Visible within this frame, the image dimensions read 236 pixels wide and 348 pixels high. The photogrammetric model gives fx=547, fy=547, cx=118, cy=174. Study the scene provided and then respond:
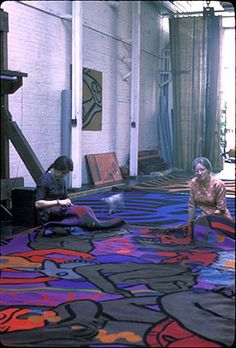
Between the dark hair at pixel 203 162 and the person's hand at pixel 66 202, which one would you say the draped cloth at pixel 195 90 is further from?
the person's hand at pixel 66 202

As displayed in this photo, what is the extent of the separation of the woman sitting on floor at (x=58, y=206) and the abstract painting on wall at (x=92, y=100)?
0.24ft

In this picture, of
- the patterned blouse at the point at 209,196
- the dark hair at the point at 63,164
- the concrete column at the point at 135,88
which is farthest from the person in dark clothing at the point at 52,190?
the patterned blouse at the point at 209,196

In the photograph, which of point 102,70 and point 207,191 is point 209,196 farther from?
point 102,70

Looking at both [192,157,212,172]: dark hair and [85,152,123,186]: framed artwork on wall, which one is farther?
[85,152,123,186]: framed artwork on wall

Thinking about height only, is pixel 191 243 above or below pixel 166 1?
below

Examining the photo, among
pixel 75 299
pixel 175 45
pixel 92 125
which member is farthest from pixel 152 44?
pixel 75 299

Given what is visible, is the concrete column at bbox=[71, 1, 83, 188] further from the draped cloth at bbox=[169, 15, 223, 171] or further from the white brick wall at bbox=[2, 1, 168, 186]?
the draped cloth at bbox=[169, 15, 223, 171]

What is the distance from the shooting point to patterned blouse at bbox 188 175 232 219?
747mm

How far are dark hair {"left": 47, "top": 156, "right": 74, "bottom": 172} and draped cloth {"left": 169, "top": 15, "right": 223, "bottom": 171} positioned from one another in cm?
18

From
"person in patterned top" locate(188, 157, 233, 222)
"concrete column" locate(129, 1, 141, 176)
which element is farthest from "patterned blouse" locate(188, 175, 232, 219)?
"concrete column" locate(129, 1, 141, 176)

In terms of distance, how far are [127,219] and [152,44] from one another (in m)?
0.29

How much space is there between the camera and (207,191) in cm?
78

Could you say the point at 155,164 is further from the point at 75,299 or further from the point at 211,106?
the point at 75,299

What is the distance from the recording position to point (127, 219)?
909mm
